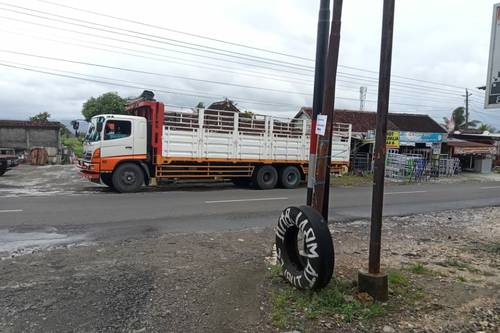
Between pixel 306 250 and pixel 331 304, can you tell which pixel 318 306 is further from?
pixel 306 250

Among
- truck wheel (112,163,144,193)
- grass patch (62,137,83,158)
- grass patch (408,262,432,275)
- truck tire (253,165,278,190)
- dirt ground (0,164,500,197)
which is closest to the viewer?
grass patch (408,262,432,275)

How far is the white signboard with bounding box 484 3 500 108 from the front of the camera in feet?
21.5

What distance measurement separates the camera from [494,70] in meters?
6.62

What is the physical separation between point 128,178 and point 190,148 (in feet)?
8.02

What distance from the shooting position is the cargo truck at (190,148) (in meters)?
14.8

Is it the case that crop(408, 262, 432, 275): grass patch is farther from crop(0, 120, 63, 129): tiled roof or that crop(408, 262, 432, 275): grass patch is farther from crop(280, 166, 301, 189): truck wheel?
crop(0, 120, 63, 129): tiled roof

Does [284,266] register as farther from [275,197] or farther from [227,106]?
[227,106]

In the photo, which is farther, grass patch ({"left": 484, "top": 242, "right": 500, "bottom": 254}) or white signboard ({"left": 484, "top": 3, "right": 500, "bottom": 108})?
grass patch ({"left": 484, "top": 242, "right": 500, "bottom": 254})

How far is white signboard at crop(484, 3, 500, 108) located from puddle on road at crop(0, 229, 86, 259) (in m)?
6.84

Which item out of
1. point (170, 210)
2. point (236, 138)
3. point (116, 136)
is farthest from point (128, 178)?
point (170, 210)

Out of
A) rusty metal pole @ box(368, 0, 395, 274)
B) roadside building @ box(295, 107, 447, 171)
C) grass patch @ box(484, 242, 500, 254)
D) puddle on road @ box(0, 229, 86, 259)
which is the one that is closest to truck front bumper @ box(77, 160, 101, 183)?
puddle on road @ box(0, 229, 86, 259)

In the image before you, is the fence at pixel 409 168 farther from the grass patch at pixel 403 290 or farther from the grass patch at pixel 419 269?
the grass patch at pixel 403 290

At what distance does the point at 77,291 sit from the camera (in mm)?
4707

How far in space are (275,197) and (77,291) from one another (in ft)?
33.2
